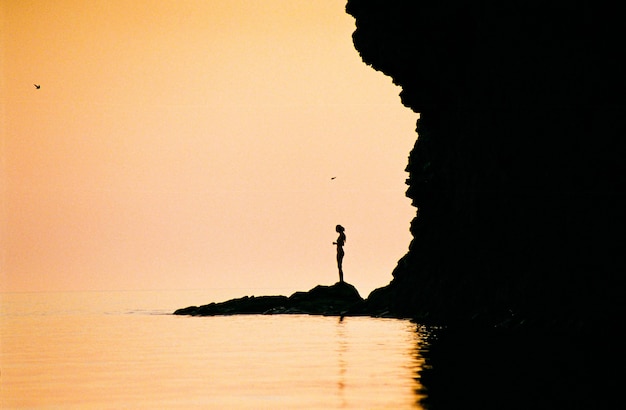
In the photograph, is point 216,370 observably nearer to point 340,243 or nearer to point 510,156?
point 510,156

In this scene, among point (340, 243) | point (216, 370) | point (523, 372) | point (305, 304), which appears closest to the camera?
point (523, 372)

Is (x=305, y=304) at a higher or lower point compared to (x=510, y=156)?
lower

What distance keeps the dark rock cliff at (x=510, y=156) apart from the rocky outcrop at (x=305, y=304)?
2.69 m

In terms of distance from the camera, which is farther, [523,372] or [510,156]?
[510,156]

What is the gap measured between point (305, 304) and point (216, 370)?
35.2 metres

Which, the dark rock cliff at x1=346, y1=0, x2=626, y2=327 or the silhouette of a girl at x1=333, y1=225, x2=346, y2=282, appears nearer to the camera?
the dark rock cliff at x1=346, y1=0, x2=626, y2=327

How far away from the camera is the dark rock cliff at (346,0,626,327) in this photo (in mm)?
28984

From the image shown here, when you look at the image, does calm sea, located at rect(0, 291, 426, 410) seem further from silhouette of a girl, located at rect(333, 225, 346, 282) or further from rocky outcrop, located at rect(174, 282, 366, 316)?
silhouette of a girl, located at rect(333, 225, 346, 282)

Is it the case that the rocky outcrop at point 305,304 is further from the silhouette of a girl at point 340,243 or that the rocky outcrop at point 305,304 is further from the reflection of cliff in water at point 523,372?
the reflection of cliff in water at point 523,372

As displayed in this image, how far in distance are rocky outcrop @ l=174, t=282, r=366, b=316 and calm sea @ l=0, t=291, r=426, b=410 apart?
17.7 metres

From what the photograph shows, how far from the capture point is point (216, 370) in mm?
20594

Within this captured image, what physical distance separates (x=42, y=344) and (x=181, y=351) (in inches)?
292

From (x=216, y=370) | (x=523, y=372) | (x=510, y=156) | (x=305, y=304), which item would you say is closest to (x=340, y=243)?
(x=305, y=304)

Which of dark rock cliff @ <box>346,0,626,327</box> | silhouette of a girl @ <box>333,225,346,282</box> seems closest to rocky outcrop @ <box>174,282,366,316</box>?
silhouette of a girl @ <box>333,225,346,282</box>
